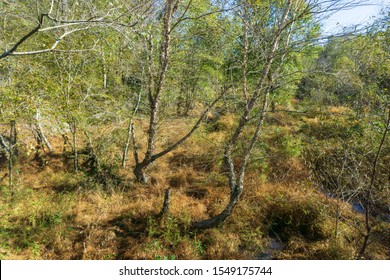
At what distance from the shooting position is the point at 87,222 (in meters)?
5.93

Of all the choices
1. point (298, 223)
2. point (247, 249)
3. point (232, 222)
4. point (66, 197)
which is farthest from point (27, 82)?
point (298, 223)

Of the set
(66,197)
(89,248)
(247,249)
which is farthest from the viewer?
(66,197)

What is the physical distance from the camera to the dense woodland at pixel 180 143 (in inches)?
187

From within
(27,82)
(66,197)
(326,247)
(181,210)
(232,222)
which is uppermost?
(27,82)

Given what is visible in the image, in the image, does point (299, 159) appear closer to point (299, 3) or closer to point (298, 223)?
point (298, 223)

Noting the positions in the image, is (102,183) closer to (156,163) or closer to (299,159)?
(156,163)

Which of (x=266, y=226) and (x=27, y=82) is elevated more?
(x=27, y=82)

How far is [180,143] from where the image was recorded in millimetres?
6996

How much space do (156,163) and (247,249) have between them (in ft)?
16.6

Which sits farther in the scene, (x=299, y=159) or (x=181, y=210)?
(x=299, y=159)

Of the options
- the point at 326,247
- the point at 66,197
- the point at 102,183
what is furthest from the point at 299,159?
the point at 66,197

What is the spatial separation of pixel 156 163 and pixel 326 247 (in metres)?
6.42

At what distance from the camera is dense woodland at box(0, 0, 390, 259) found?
4.76 m

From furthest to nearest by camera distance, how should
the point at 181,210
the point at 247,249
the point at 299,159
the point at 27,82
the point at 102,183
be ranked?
1. the point at 299,159
2. the point at 102,183
3. the point at 181,210
4. the point at 27,82
5. the point at 247,249
